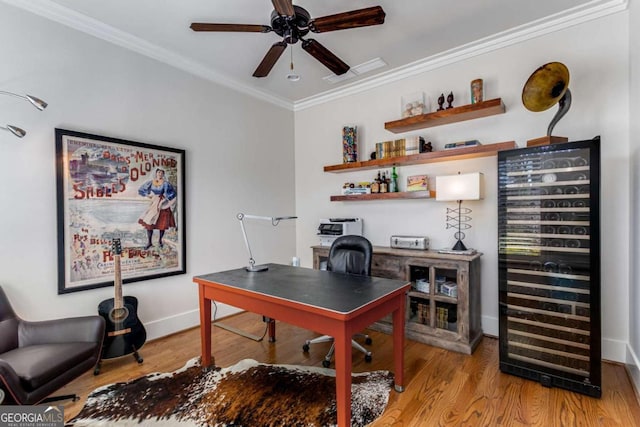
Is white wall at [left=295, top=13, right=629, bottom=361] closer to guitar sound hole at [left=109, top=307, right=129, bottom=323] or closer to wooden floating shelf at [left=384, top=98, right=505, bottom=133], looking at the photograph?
wooden floating shelf at [left=384, top=98, right=505, bottom=133]

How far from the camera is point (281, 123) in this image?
460 cm

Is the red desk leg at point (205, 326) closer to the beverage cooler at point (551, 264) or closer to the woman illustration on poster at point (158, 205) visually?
the woman illustration on poster at point (158, 205)

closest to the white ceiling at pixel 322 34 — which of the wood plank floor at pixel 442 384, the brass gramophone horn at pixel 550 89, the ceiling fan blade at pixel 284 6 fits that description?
the brass gramophone horn at pixel 550 89

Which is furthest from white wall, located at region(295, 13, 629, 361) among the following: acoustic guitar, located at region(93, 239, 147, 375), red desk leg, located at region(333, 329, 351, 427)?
acoustic guitar, located at region(93, 239, 147, 375)

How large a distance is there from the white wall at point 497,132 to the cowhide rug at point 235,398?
182 centimetres

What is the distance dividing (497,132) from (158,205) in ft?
11.7

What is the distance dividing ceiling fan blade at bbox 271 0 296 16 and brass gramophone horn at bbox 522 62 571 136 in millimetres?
1915

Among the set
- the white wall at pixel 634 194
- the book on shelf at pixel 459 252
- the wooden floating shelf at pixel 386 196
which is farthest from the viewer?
the wooden floating shelf at pixel 386 196

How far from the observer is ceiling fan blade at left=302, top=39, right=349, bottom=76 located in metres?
2.32

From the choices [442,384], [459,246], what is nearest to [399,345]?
[442,384]

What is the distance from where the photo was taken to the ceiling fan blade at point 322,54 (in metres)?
2.32

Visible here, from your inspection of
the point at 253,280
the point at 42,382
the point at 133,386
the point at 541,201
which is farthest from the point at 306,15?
the point at 133,386

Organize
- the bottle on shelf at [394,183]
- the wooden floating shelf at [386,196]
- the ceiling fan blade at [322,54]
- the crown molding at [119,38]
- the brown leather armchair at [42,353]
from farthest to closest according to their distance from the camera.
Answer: the bottle on shelf at [394,183] < the wooden floating shelf at [386,196] < the crown molding at [119,38] < the ceiling fan blade at [322,54] < the brown leather armchair at [42,353]

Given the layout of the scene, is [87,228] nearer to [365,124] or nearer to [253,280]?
[253,280]
